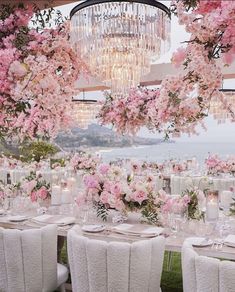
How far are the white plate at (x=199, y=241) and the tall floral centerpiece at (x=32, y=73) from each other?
114 centimetres

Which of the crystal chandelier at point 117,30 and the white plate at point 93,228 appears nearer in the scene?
the crystal chandelier at point 117,30

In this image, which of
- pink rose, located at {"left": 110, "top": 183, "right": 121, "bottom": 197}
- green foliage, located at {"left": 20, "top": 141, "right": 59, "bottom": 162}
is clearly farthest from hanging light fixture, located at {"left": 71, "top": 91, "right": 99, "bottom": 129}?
pink rose, located at {"left": 110, "top": 183, "right": 121, "bottom": 197}

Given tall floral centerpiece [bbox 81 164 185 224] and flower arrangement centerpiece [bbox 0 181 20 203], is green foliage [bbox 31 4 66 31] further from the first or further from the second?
flower arrangement centerpiece [bbox 0 181 20 203]

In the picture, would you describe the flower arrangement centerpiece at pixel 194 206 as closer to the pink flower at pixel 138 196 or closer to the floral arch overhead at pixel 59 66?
the pink flower at pixel 138 196

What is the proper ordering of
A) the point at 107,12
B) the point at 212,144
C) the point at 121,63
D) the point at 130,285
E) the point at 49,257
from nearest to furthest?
the point at 130,285, the point at 107,12, the point at 49,257, the point at 121,63, the point at 212,144

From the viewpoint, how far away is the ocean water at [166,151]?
28.5 feet

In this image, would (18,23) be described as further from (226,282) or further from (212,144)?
(212,144)

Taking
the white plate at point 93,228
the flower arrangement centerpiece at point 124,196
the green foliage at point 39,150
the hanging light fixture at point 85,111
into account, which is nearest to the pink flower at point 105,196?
the flower arrangement centerpiece at point 124,196

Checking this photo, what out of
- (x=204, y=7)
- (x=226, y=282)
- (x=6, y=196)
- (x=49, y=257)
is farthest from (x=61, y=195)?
(x=204, y=7)

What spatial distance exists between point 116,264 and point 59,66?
1269 mm

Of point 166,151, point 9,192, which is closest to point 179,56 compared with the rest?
point 9,192

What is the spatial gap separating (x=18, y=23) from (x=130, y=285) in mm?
1605

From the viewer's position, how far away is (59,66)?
8.48ft

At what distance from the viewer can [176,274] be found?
4.00 metres
